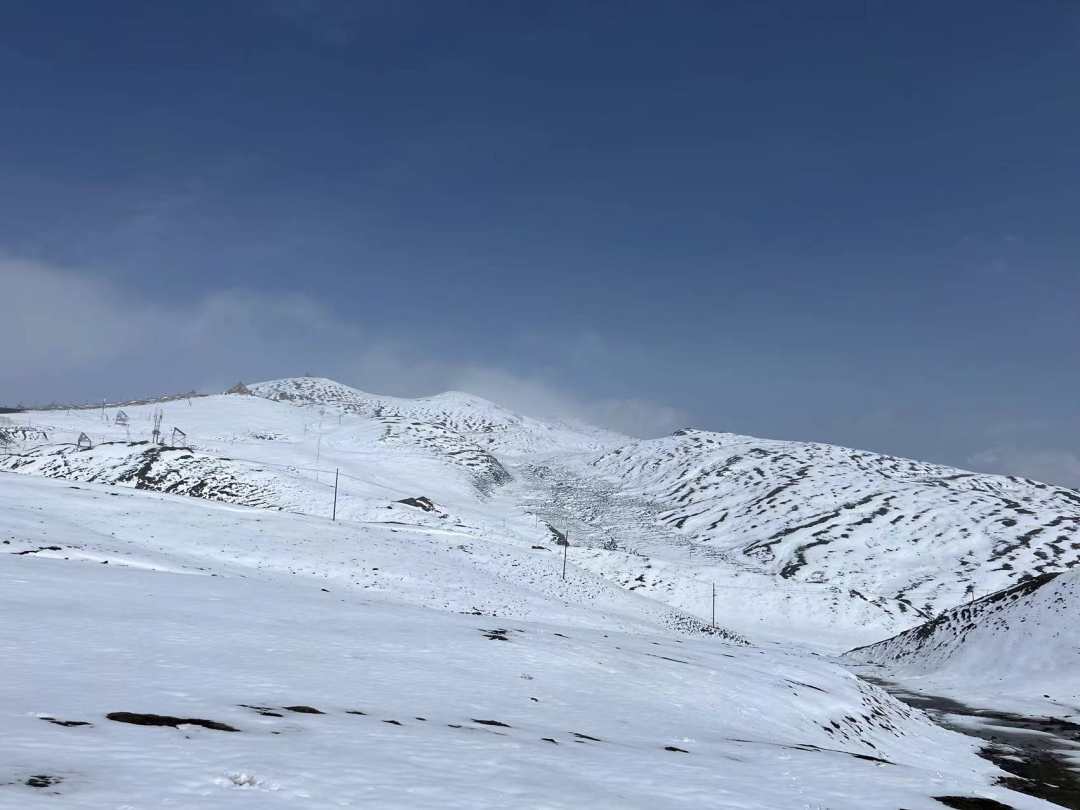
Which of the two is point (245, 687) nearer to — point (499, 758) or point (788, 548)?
point (499, 758)

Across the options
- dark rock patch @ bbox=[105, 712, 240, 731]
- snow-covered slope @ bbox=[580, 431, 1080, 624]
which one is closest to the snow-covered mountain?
dark rock patch @ bbox=[105, 712, 240, 731]

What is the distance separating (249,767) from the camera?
9.77 metres

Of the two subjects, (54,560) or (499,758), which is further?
(54,560)

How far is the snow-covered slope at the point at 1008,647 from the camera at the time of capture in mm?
44875

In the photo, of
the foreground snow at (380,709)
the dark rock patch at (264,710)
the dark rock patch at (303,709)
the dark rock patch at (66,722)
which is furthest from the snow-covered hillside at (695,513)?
the dark rock patch at (66,722)

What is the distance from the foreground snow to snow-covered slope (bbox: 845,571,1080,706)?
57.9 ft

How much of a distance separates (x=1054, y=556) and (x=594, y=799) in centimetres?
13531

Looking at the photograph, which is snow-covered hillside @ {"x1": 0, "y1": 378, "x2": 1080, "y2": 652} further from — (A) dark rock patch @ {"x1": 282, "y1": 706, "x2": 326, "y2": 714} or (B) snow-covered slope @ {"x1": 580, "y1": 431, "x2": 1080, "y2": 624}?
(A) dark rock patch @ {"x1": 282, "y1": 706, "x2": 326, "y2": 714}

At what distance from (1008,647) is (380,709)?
4984 centimetres

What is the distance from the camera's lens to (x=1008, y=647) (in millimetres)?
49562

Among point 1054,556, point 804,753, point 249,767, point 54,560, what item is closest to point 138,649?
point 249,767

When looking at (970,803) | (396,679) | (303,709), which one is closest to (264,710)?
(303,709)

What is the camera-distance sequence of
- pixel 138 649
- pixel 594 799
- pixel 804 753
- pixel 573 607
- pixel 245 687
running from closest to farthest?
pixel 594 799, pixel 245 687, pixel 138 649, pixel 804 753, pixel 573 607

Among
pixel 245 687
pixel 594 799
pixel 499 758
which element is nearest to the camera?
pixel 594 799
